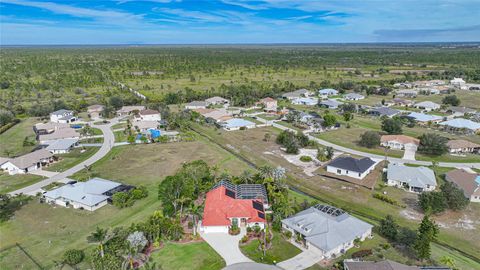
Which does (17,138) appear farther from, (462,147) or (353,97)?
(353,97)

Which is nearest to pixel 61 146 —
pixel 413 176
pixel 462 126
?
pixel 413 176

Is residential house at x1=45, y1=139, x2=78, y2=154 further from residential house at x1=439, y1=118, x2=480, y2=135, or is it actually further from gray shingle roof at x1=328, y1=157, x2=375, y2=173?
residential house at x1=439, y1=118, x2=480, y2=135

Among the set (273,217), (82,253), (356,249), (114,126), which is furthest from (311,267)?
(114,126)

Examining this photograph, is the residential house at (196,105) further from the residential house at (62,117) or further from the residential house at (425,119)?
the residential house at (425,119)

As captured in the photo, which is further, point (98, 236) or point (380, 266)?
point (98, 236)

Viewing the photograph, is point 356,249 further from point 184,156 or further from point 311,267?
point 184,156

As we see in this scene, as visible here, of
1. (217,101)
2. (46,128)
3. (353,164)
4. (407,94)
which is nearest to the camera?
(353,164)

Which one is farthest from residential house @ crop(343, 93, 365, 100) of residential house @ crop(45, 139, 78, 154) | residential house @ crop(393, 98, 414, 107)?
residential house @ crop(45, 139, 78, 154)
